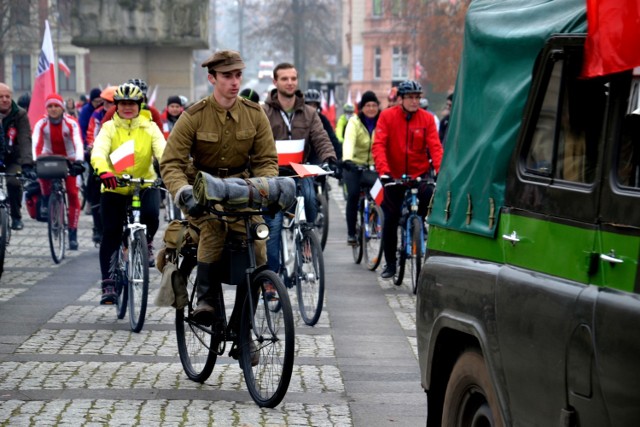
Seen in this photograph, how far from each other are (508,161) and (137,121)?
6.74 metres

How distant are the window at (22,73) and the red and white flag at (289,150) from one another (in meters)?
79.6

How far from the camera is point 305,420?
7309mm

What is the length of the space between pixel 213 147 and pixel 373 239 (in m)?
7.36

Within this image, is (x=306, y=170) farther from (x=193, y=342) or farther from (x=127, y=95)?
(x=193, y=342)

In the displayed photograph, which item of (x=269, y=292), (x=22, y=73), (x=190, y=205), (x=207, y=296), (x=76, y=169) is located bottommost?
(x=207, y=296)

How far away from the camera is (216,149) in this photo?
8047 millimetres

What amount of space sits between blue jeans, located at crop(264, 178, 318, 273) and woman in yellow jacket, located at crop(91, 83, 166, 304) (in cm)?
95

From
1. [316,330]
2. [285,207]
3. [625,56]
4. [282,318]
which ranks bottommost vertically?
[316,330]

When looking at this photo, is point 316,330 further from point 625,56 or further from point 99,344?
point 625,56

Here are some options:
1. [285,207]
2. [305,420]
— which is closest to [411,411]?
[305,420]

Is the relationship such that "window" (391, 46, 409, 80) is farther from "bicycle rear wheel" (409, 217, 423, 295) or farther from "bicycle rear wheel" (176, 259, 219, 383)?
"bicycle rear wheel" (176, 259, 219, 383)

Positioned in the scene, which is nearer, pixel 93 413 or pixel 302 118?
pixel 93 413

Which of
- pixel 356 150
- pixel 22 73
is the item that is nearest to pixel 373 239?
pixel 356 150

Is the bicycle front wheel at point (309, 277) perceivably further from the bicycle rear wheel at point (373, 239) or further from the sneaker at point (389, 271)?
the bicycle rear wheel at point (373, 239)
